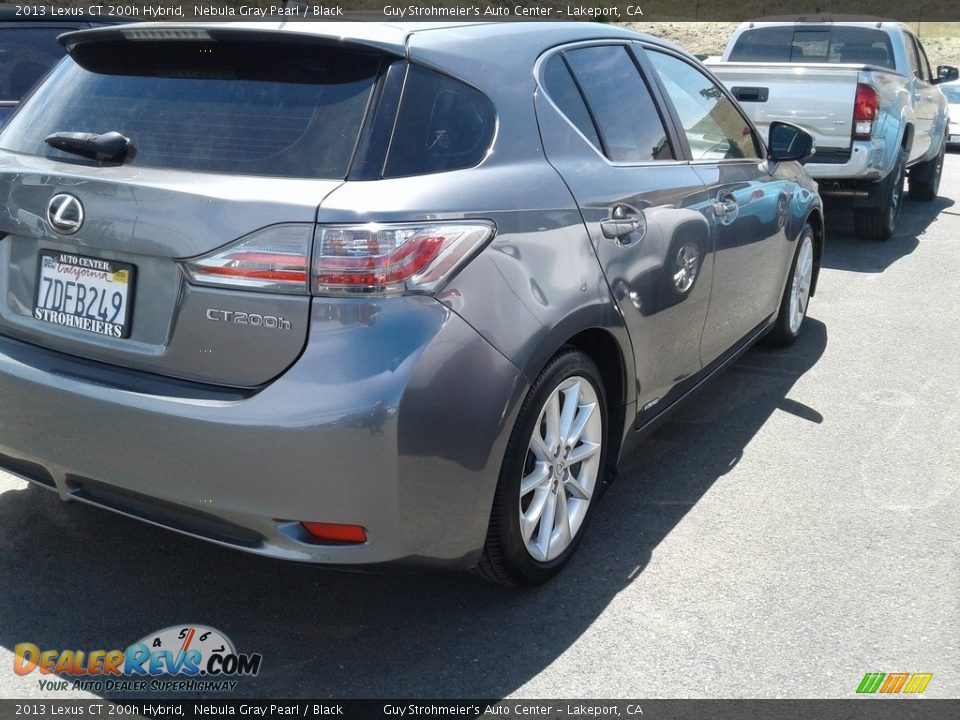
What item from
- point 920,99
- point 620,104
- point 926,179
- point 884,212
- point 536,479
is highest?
point 620,104

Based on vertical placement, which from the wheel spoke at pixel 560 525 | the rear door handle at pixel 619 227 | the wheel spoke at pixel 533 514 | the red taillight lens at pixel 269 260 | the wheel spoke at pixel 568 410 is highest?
the red taillight lens at pixel 269 260

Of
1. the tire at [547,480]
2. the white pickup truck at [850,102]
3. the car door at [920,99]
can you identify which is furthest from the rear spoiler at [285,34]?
the car door at [920,99]

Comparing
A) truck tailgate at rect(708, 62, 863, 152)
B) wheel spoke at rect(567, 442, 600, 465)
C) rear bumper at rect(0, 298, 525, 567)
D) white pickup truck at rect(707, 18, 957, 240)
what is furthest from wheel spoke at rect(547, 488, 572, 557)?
white pickup truck at rect(707, 18, 957, 240)

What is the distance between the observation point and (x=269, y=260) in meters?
2.48

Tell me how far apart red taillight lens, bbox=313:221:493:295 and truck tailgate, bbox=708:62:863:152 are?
6344 millimetres

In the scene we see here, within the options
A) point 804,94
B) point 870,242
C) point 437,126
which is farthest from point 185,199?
point 870,242

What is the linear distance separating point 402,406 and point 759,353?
3.83 m

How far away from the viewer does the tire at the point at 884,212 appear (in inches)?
347

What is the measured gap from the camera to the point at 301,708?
8.78 ft

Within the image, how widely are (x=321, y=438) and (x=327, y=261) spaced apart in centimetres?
43

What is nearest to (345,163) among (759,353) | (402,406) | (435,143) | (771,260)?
(435,143)

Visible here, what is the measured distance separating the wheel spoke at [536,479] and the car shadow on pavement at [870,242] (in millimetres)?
5749

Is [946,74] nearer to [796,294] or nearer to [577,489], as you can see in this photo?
[796,294]

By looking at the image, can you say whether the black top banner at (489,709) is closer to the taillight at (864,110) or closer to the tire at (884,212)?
the taillight at (864,110)
